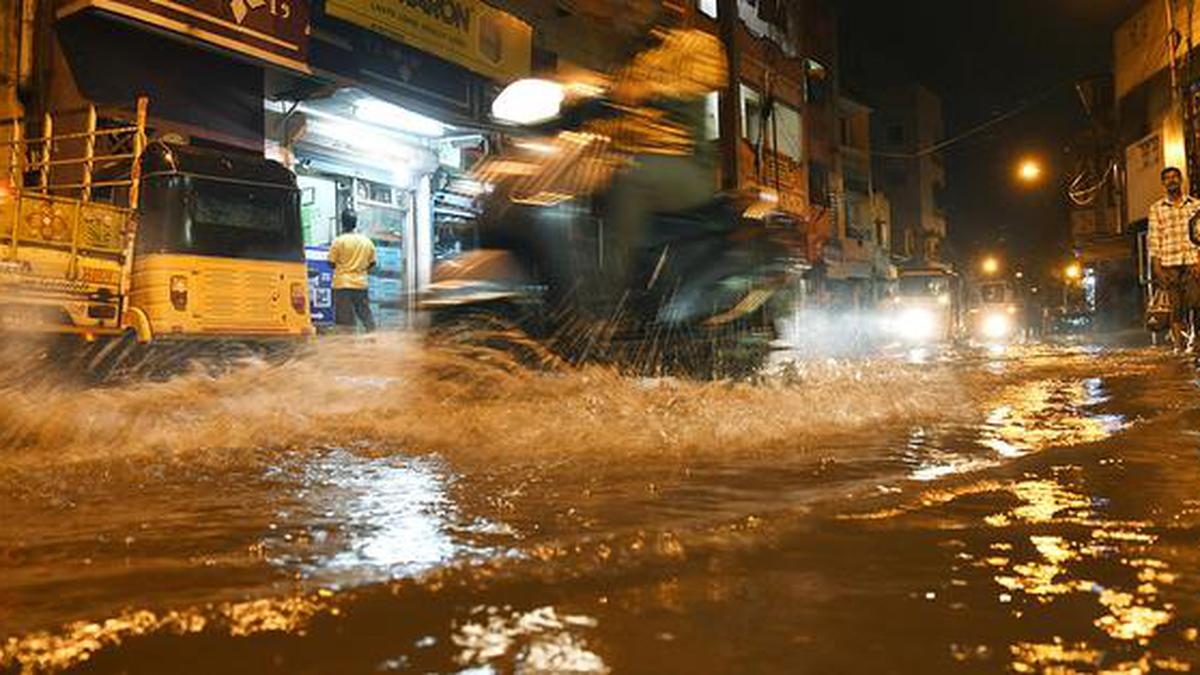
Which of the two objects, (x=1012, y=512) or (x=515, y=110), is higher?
(x=515, y=110)

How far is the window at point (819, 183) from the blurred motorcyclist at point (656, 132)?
24.5 meters

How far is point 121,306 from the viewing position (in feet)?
29.4

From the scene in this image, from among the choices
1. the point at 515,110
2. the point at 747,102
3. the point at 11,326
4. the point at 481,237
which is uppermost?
the point at 747,102

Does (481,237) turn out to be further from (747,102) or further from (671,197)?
(747,102)

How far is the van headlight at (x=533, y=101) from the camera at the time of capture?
23.7 feet

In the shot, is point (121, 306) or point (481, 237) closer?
point (481, 237)

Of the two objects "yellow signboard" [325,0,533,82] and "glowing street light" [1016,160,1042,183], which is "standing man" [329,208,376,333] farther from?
"glowing street light" [1016,160,1042,183]

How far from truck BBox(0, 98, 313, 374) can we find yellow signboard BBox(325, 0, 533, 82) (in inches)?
130

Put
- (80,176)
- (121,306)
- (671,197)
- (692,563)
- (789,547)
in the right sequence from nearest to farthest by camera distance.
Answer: (692,563), (789,547), (671,197), (121,306), (80,176)

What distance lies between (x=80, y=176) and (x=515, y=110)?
594 centimetres

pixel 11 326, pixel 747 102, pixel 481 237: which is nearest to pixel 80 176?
pixel 11 326

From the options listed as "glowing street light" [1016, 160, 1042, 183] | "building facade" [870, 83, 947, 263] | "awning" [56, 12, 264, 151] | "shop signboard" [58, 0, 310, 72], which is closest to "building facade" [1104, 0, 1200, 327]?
"glowing street light" [1016, 160, 1042, 183]

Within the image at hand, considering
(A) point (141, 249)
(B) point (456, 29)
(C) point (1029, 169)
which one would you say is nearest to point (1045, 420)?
(A) point (141, 249)

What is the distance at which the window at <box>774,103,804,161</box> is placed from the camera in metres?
26.7
